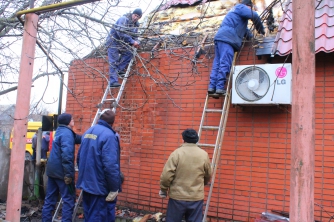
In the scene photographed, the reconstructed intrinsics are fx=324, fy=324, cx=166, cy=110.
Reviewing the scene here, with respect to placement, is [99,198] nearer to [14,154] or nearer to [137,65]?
[14,154]

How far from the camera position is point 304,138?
2307 millimetres

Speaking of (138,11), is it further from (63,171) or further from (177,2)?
(63,171)

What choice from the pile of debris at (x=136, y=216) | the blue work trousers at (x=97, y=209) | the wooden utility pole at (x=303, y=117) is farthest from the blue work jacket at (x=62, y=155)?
the wooden utility pole at (x=303, y=117)

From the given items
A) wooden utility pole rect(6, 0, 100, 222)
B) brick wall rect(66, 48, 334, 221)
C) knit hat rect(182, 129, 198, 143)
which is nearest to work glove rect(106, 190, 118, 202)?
wooden utility pole rect(6, 0, 100, 222)

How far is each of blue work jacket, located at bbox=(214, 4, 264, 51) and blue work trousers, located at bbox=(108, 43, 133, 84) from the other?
161cm

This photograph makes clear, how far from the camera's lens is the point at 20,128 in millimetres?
3865

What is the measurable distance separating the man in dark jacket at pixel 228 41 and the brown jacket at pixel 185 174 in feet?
3.75

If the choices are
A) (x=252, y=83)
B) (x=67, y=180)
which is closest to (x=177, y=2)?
(x=252, y=83)

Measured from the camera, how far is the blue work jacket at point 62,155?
4.73 m

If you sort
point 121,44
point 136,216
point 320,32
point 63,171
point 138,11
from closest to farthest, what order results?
1. point 320,32
2. point 63,171
3. point 121,44
4. point 136,216
5. point 138,11

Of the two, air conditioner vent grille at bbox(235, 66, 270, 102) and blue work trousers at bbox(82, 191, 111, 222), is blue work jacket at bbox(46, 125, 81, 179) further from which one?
air conditioner vent grille at bbox(235, 66, 270, 102)

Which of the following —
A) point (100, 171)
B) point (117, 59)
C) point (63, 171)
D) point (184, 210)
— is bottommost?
point (184, 210)

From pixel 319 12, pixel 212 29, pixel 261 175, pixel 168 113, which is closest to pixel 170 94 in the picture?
pixel 168 113

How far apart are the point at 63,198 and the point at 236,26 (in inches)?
143
